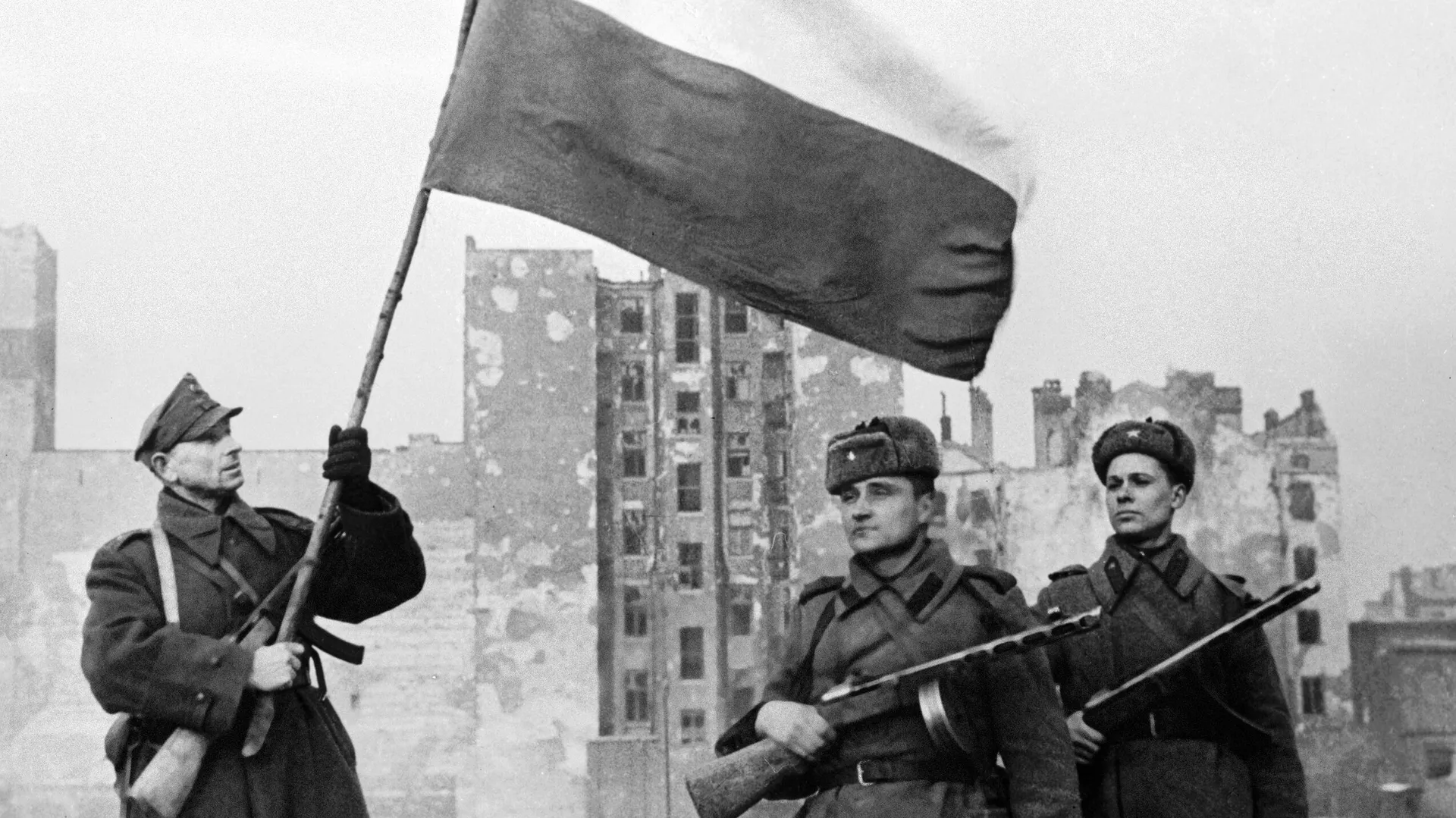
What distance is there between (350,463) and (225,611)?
1.77 feet

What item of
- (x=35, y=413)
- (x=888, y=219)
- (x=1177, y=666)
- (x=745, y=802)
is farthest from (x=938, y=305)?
(x=35, y=413)

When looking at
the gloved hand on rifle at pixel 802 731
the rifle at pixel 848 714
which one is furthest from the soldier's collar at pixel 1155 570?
the gloved hand on rifle at pixel 802 731

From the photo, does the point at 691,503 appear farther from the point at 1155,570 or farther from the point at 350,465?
the point at 350,465

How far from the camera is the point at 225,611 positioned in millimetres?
4430

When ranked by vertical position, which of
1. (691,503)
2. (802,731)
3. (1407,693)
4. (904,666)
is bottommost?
(1407,693)

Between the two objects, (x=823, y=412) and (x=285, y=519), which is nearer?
(x=285, y=519)

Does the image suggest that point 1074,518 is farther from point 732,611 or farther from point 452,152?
point 452,152

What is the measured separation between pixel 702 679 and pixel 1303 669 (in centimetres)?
682

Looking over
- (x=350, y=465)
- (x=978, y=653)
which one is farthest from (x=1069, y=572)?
(x=350, y=465)

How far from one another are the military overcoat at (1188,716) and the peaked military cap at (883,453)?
3.12ft

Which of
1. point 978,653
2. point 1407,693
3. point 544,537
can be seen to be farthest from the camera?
point 1407,693

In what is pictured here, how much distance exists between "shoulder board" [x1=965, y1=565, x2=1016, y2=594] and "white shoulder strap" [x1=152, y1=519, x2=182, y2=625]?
1.92m

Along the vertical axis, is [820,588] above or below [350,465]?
below

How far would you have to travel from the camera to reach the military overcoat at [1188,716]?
4770mm
